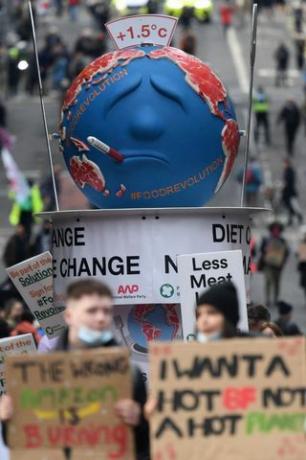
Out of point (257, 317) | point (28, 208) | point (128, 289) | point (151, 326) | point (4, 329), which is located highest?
point (128, 289)

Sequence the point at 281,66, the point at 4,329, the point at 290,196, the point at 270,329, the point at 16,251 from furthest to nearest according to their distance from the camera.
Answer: the point at 281,66 → the point at 290,196 → the point at 16,251 → the point at 4,329 → the point at 270,329

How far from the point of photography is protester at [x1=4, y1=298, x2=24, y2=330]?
18547mm

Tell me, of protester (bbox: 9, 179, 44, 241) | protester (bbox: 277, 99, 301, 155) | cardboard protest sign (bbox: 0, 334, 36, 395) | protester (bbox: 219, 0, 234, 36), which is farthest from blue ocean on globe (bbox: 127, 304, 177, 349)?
protester (bbox: 219, 0, 234, 36)

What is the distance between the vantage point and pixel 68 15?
6988 cm

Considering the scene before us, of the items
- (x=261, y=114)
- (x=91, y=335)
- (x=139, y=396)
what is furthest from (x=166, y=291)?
(x=261, y=114)

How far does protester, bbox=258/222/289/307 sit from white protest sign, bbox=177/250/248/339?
16106 millimetres

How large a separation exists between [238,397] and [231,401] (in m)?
0.04

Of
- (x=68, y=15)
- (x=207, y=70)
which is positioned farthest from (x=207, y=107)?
(x=68, y=15)

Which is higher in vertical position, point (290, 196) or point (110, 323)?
point (110, 323)

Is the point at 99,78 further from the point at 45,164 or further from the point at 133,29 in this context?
the point at 45,164

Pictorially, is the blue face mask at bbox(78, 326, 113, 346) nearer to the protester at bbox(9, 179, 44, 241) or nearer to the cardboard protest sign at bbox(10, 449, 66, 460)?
the cardboard protest sign at bbox(10, 449, 66, 460)

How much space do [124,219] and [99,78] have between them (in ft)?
3.00

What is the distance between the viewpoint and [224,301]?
9.57 meters

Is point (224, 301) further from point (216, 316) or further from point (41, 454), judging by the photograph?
point (41, 454)
